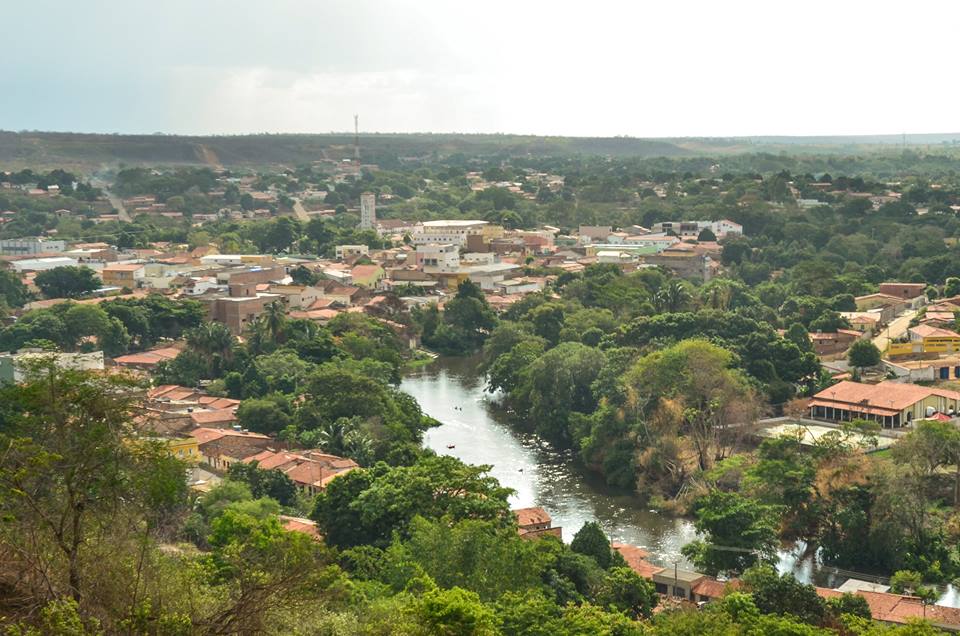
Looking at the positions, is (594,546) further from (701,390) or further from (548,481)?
(701,390)

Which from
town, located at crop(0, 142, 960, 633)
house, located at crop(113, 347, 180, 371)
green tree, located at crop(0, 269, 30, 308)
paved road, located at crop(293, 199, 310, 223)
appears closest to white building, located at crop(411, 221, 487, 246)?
town, located at crop(0, 142, 960, 633)

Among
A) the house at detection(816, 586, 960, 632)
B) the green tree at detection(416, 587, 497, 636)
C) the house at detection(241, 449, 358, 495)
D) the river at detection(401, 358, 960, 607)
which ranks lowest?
the river at detection(401, 358, 960, 607)

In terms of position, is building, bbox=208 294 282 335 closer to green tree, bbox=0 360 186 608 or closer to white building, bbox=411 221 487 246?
white building, bbox=411 221 487 246

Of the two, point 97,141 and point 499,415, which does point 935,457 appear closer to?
point 499,415

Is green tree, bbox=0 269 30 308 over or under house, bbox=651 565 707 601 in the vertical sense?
over

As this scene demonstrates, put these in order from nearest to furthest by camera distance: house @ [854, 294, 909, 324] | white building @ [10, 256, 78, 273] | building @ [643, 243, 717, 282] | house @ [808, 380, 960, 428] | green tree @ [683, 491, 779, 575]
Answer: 1. green tree @ [683, 491, 779, 575]
2. house @ [808, 380, 960, 428]
3. house @ [854, 294, 909, 324]
4. white building @ [10, 256, 78, 273]
5. building @ [643, 243, 717, 282]

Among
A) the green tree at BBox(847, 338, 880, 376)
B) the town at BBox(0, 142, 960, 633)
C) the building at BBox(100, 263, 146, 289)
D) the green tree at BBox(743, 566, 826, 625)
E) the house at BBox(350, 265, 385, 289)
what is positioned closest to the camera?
the green tree at BBox(743, 566, 826, 625)

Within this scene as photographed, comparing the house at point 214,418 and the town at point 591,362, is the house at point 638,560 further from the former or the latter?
the house at point 214,418

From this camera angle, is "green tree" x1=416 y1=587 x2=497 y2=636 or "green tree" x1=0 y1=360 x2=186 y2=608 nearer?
"green tree" x1=0 y1=360 x2=186 y2=608
